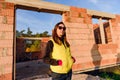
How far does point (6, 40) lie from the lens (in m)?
5.36

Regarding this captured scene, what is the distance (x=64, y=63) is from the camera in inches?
103

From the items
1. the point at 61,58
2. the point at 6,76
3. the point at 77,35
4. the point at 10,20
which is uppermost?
the point at 10,20

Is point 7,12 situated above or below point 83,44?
above

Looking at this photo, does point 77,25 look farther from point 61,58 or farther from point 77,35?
point 61,58

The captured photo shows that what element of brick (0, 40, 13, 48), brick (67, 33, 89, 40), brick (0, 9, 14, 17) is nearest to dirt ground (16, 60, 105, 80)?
brick (0, 40, 13, 48)

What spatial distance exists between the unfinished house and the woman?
3073 mm

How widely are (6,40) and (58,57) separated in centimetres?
320

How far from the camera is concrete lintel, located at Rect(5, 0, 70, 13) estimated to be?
19.3 feet

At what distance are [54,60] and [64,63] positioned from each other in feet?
0.56

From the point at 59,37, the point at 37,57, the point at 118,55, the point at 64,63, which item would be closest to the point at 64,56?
the point at 64,63

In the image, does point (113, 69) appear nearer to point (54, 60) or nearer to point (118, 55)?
point (118, 55)

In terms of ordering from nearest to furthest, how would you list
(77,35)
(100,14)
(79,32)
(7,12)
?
1. (7,12)
2. (77,35)
3. (79,32)
4. (100,14)

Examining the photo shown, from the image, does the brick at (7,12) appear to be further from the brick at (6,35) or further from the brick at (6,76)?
the brick at (6,76)

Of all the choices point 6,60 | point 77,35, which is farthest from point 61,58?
point 77,35
